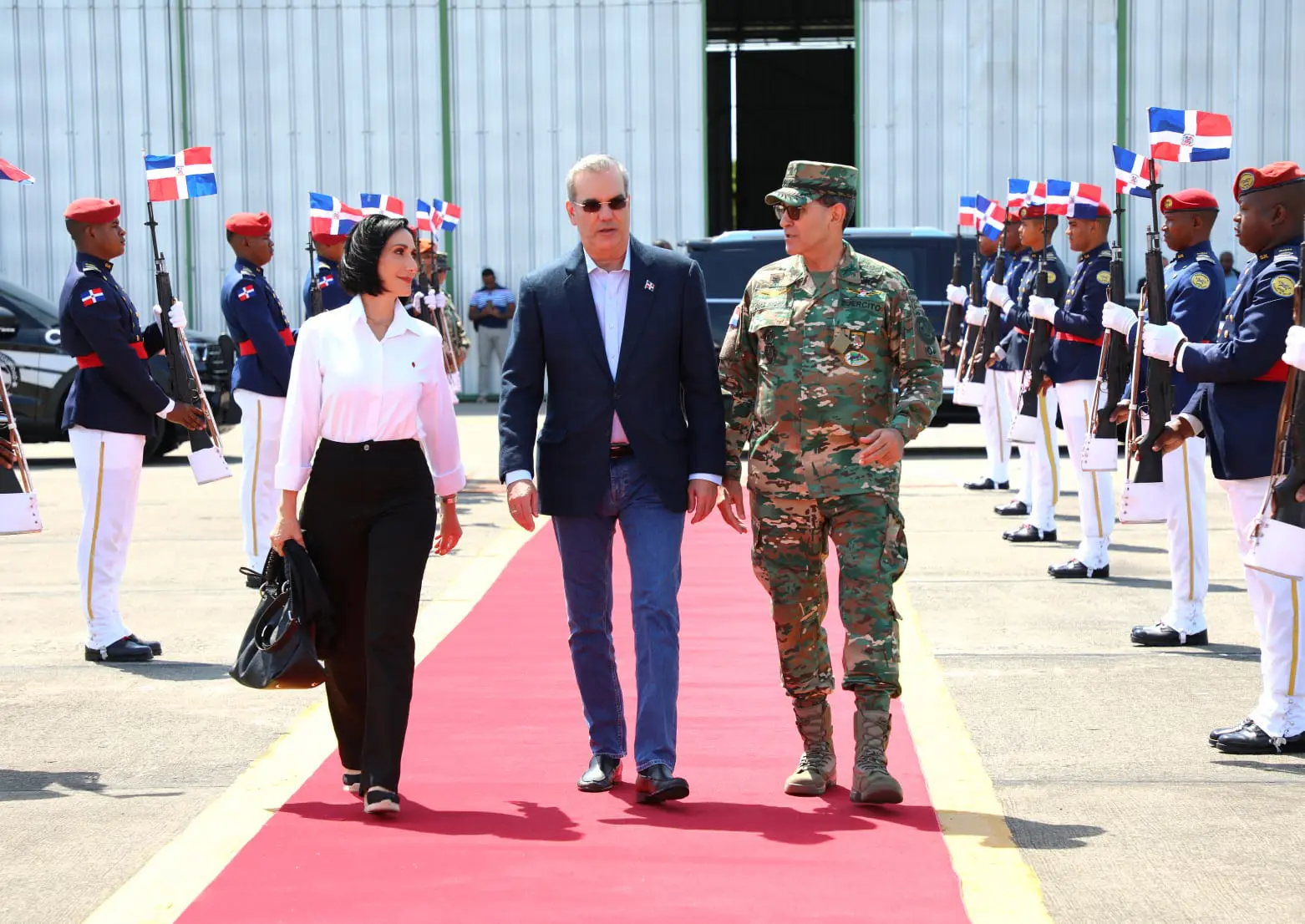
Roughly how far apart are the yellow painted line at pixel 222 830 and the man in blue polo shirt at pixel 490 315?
62.2ft

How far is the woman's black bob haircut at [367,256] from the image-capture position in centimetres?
569

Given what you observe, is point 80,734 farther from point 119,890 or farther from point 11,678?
point 119,890

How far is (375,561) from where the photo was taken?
5594mm

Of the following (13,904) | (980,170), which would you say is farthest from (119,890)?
(980,170)

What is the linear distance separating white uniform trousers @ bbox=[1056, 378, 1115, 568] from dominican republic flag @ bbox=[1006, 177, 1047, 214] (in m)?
1.84

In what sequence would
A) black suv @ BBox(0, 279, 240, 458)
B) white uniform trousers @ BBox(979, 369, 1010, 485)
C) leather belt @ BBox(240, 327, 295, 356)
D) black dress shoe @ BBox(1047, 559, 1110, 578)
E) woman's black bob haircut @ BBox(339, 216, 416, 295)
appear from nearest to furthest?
woman's black bob haircut @ BBox(339, 216, 416, 295)
leather belt @ BBox(240, 327, 295, 356)
black dress shoe @ BBox(1047, 559, 1110, 578)
white uniform trousers @ BBox(979, 369, 1010, 485)
black suv @ BBox(0, 279, 240, 458)

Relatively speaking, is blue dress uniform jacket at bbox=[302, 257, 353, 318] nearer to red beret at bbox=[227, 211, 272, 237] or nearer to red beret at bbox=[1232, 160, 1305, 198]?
red beret at bbox=[227, 211, 272, 237]

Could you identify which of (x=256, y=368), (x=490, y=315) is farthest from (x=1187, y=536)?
(x=490, y=315)

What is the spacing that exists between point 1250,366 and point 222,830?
3677 mm

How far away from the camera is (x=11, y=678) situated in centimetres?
792

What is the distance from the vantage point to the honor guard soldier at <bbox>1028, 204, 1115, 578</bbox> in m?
10.4

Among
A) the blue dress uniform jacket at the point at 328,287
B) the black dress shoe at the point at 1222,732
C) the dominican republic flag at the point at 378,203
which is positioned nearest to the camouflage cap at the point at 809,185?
the black dress shoe at the point at 1222,732

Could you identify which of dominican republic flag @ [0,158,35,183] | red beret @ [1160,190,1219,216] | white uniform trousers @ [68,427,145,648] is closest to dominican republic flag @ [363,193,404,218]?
white uniform trousers @ [68,427,145,648]

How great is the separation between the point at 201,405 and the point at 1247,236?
17.1 feet
